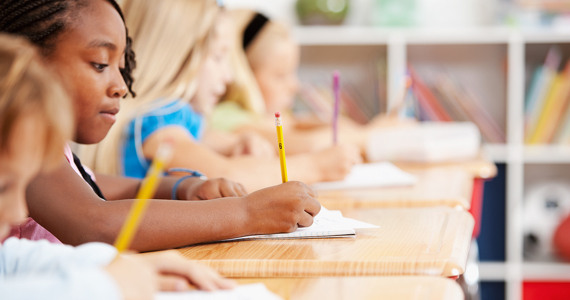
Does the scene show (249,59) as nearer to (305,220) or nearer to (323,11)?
(323,11)

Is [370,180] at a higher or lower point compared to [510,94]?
lower

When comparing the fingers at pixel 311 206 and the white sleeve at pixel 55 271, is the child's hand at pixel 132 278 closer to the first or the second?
the white sleeve at pixel 55 271

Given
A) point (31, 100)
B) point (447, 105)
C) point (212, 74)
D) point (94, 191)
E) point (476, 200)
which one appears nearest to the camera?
point (31, 100)

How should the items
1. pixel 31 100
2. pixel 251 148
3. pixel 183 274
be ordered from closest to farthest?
1. pixel 31 100
2. pixel 183 274
3. pixel 251 148

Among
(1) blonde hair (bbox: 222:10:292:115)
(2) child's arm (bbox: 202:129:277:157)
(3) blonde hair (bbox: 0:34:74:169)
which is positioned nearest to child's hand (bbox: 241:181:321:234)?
(3) blonde hair (bbox: 0:34:74:169)

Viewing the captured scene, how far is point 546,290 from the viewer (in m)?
2.42

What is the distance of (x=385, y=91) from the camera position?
2668 millimetres

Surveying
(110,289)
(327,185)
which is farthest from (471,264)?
(110,289)

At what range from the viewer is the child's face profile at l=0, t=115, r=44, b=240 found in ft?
1.27

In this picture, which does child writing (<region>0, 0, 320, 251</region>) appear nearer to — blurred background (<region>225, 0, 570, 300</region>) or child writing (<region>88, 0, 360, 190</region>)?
child writing (<region>88, 0, 360, 190</region>)

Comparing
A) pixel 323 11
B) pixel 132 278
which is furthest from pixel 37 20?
pixel 323 11

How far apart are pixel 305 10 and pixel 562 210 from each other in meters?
1.41

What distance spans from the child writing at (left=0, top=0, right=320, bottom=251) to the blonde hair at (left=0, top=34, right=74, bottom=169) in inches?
9.1

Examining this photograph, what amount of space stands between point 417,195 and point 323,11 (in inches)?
65.4
